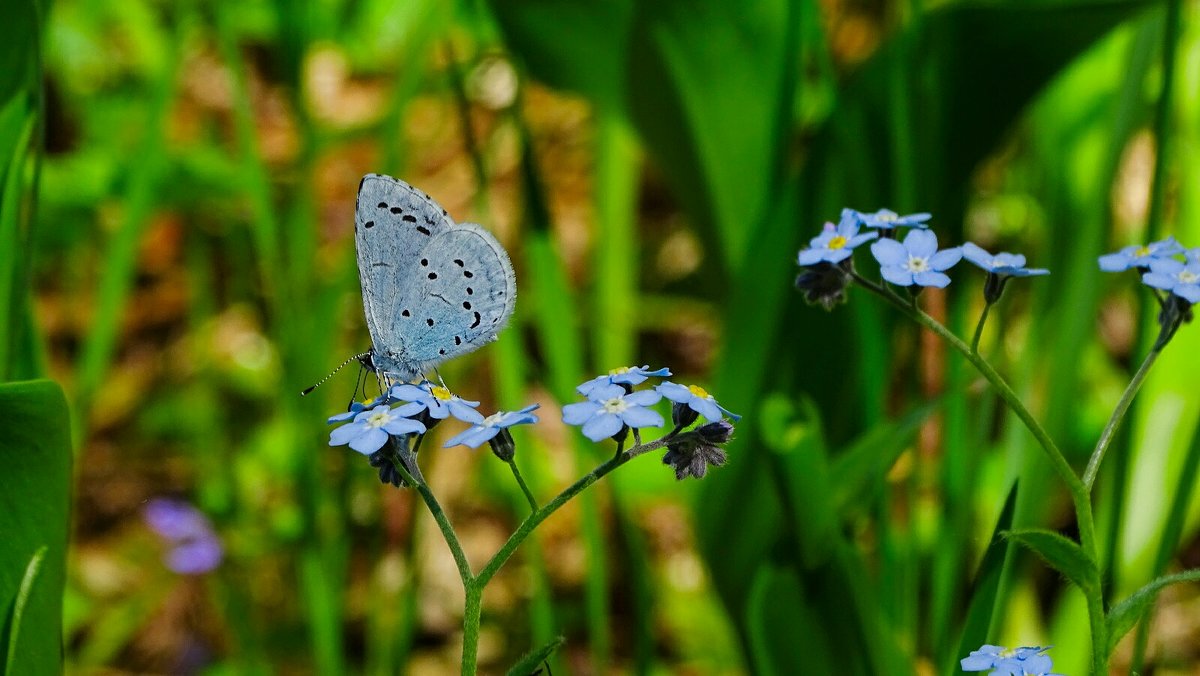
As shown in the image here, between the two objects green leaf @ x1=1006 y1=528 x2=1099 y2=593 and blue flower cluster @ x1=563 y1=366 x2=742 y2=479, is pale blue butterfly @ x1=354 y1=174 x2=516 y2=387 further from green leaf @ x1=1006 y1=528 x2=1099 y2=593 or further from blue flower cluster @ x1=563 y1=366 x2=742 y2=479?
green leaf @ x1=1006 y1=528 x2=1099 y2=593

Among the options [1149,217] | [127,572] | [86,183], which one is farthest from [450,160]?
[1149,217]

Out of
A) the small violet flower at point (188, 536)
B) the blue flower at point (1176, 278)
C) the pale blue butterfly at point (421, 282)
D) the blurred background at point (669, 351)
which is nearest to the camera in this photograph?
the blue flower at point (1176, 278)

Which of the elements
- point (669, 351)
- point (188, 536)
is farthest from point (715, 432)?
point (669, 351)

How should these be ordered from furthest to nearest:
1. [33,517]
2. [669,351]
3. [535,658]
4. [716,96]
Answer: [669,351], [716,96], [33,517], [535,658]

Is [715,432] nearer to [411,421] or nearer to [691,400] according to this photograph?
[691,400]

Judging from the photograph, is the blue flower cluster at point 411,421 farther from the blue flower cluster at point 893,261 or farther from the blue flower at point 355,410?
the blue flower cluster at point 893,261

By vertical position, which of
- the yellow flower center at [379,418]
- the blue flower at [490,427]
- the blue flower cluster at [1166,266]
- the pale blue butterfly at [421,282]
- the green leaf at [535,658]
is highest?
the pale blue butterfly at [421,282]

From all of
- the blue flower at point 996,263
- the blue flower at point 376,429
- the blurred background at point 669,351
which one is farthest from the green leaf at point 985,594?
the blue flower at point 376,429
